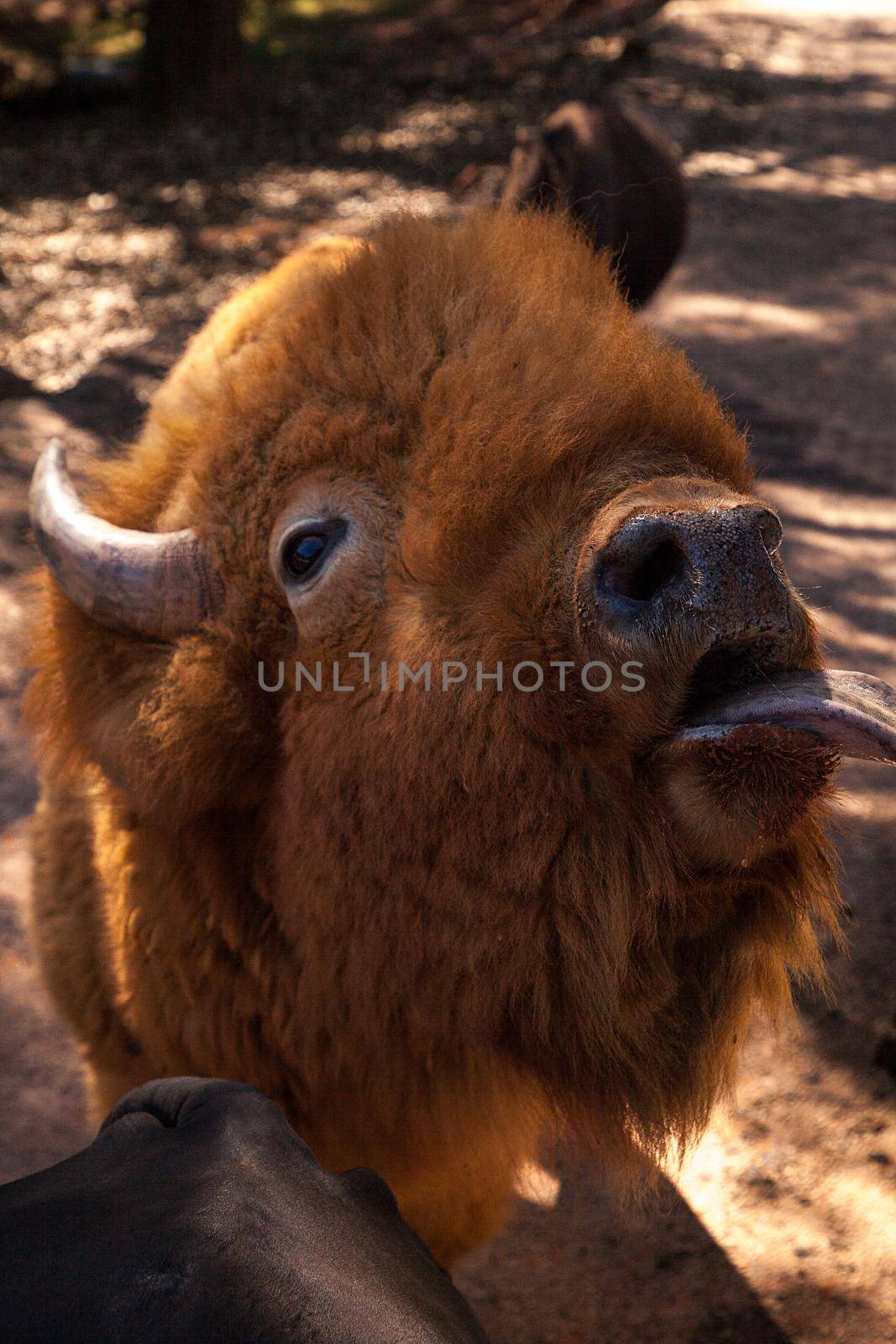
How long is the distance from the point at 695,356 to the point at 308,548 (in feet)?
20.3

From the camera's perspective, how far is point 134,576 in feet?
7.50

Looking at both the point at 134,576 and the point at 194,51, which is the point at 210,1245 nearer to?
the point at 134,576

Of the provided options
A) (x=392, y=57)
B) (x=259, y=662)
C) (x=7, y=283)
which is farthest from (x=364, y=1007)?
(x=392, y=57)

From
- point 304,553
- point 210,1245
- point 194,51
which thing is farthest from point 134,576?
point 194,51

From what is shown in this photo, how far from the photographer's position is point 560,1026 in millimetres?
2006

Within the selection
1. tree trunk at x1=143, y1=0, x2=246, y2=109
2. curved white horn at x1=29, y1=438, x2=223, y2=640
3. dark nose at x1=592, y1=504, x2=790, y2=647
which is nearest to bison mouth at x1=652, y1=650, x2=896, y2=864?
dark nose at x1=592, y1=504, x2=790, y2=647

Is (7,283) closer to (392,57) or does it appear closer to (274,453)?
(392,57)

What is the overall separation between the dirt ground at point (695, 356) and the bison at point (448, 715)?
0.51m

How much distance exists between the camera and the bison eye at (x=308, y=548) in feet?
6.88

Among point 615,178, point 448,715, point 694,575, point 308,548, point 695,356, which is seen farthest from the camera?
point 695,356

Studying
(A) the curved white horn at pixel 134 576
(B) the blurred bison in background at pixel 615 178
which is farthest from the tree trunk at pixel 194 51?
(A) the curved white horn at pixel 134 576

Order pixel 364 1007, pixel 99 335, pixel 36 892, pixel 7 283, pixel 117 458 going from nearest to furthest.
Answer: pixel 364 1007 < pixel 117 458 < pixel 36 892 < pixel 99 335 < pixel 7 283

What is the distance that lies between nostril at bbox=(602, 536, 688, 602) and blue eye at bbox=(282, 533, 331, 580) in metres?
0.64

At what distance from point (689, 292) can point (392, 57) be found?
23.4 feet
